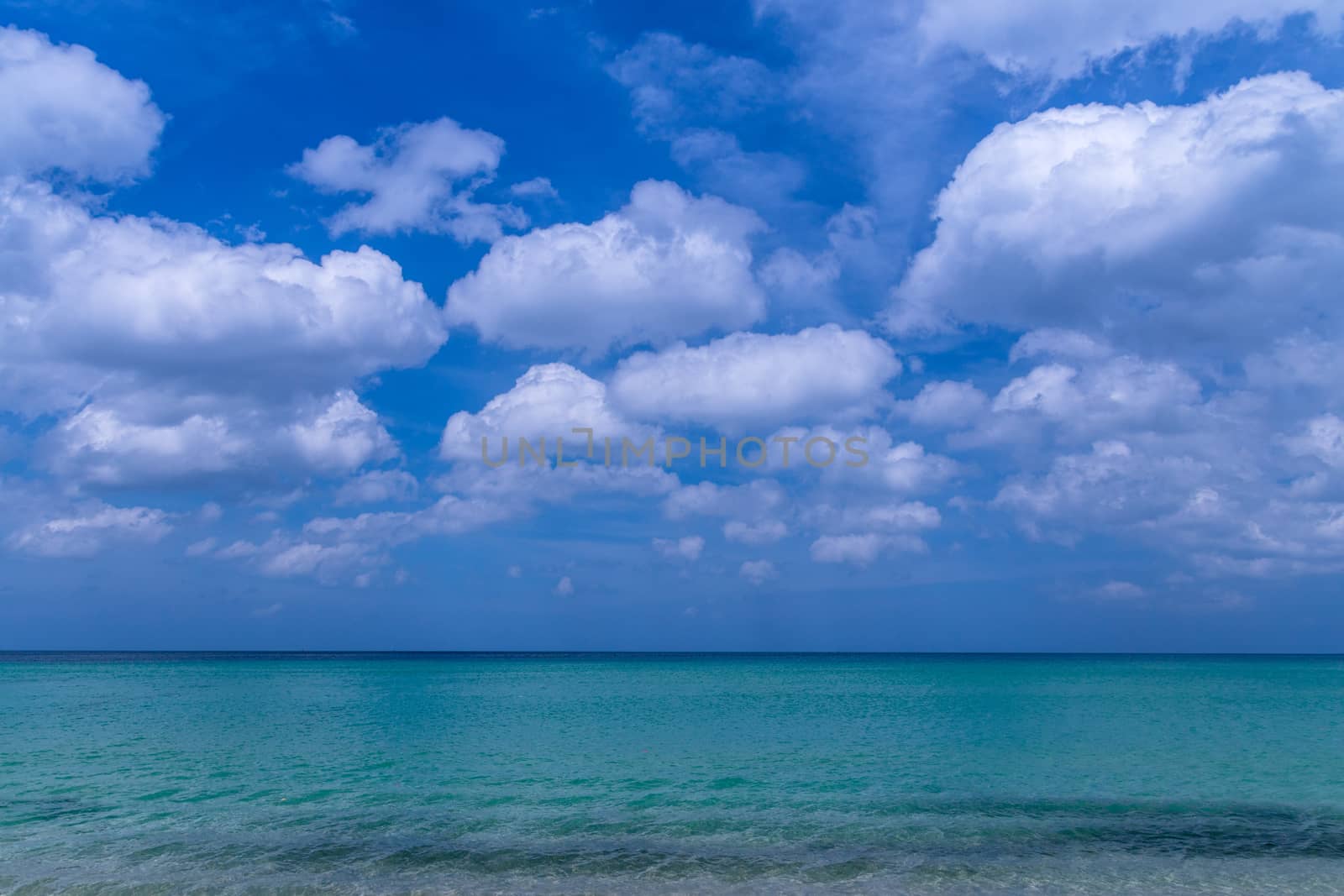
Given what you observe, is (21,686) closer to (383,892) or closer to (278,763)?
(278,763)

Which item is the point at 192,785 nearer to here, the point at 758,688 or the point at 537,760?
the point at 537,760

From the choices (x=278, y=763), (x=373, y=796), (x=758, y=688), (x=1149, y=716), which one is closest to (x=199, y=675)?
(x=758, y=688)

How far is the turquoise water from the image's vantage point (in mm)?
17219

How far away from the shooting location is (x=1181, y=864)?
58.4 feet

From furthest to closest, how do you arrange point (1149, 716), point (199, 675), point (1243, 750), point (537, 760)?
point (199, 675) < point (1149, 716) < point (1243, 750) < point (537, 760)

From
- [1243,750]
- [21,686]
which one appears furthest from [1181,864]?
[21,686]

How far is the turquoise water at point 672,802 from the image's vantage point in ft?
56.5

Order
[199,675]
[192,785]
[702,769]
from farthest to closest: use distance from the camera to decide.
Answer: [199,675]
[702,769]
[192,785]

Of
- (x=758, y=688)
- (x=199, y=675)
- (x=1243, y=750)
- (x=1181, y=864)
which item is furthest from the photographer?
(x=199, y=675)

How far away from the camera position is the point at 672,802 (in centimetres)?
2333

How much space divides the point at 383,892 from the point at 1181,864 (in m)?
15.3

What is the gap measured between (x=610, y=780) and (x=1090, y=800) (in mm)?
13085

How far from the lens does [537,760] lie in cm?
3022

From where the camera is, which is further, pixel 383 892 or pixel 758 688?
pixel 758 688
